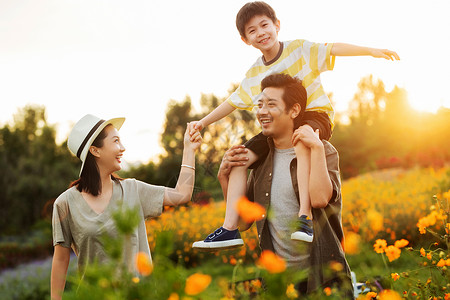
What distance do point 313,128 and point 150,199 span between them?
4.05 ft

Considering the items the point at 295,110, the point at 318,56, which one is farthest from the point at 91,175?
the point at 318,56

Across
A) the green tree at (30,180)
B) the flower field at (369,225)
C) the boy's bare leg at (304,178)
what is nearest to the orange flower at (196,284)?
the boy's bare leg at (304,178)

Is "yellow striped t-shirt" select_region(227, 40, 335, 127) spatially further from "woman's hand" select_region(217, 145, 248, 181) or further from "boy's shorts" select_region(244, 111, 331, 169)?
"woman's hand" select_region(217, 145, 248, 181)

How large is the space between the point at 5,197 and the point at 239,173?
19.1 metres

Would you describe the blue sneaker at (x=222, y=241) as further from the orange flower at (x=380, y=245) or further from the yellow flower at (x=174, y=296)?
the yellow flower at (x=174, y=296)

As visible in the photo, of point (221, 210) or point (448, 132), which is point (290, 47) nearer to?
point (221, 210)

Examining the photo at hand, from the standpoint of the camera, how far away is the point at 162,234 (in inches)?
43.8

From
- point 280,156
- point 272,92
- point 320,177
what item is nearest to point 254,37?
point 272,92

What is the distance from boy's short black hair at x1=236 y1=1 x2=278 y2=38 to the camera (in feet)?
10.9

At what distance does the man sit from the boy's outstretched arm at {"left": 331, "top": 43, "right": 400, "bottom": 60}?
1.15 ft

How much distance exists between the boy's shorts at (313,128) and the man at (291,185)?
0.23 ft

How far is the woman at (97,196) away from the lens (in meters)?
3.15

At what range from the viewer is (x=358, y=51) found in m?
3.08

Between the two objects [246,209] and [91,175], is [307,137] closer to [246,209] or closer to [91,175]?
[246,209]
